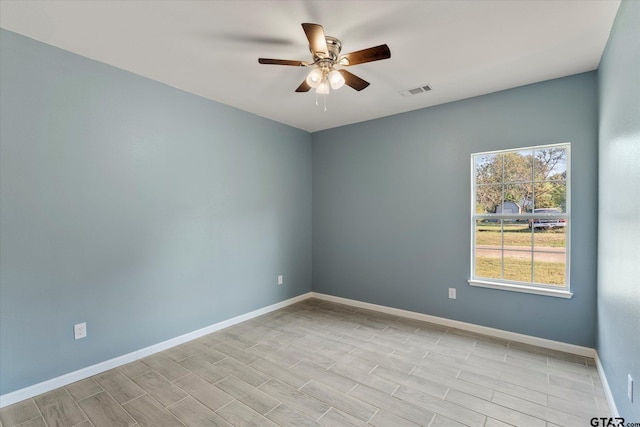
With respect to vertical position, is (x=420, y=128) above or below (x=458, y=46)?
below

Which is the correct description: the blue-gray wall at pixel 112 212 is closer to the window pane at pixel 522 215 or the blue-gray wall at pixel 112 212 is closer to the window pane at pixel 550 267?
the window pane at pixel 522 215

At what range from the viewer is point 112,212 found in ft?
8.66

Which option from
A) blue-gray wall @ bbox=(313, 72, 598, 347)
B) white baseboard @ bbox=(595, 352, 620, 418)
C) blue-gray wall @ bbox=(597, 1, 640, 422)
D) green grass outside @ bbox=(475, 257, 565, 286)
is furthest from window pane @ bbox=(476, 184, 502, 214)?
white baseboard @ bbox=(595, 352, 620, 418)

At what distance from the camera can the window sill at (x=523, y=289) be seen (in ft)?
9.31

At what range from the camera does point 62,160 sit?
2365 mm

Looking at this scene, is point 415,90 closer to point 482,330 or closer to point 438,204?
point 438,204

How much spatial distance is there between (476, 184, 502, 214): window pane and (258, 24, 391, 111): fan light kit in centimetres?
199

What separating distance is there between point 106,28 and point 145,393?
274 centimetres

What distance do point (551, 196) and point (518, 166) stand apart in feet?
1.44

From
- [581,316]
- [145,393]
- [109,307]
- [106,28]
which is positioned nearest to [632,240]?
[581,316]

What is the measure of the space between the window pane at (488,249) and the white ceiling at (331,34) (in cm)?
151

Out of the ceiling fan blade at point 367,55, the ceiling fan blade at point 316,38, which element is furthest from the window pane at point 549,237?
the ceiling fan blade at point 316,38

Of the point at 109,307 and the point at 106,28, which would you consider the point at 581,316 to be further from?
the point at 106,28

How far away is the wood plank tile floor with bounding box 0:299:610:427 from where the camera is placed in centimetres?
196
